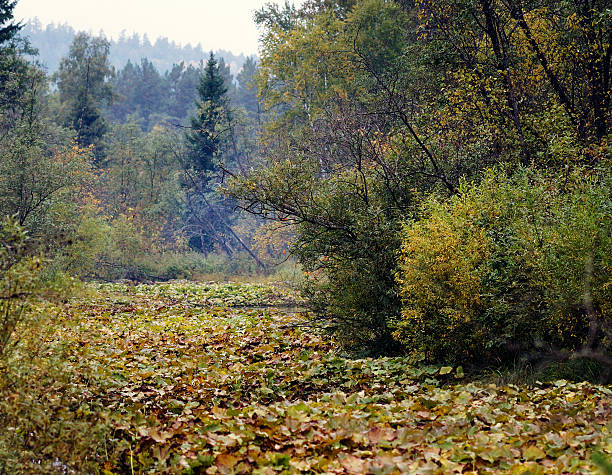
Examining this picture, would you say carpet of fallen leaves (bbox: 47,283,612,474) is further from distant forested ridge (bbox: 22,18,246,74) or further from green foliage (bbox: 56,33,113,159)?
distant forested ridge (bbox: 22,18,246,74)

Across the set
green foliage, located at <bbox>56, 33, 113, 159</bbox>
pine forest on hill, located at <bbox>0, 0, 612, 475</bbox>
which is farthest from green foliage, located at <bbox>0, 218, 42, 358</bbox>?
green foliage, located at <bbox>56, 33, 113, 159</bbox>

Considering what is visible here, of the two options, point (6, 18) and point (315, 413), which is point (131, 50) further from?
point (315, 413)

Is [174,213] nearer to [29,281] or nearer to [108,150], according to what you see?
[108,150]

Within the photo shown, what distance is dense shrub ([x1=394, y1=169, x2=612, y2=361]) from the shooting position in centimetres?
608

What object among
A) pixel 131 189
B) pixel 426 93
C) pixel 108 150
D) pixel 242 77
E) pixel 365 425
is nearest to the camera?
pixel 365 425

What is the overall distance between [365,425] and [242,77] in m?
69.0

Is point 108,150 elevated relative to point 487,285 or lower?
elevated

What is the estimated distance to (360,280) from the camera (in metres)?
8.52

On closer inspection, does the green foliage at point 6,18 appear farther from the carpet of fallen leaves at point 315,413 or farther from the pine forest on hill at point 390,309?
the carpet of fallen leaves at point 315,413

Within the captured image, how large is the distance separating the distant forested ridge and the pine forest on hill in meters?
149

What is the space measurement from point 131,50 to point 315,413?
190m

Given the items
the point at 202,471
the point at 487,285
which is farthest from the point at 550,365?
the point at 202,471

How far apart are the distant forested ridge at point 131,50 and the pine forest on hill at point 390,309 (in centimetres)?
14856

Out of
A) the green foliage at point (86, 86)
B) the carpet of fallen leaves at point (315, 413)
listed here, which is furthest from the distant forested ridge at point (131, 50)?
the carpet of fallen leaves at point (315, 413)
